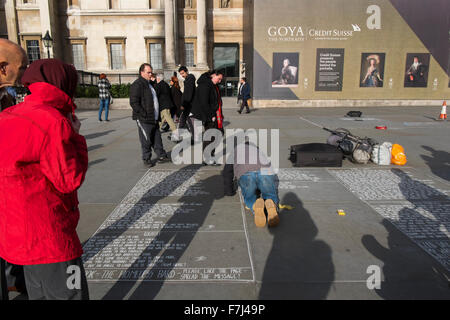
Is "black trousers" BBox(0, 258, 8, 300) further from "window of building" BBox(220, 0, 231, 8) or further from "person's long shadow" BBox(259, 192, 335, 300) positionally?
"window of building" BBox(220, 0, 231, 8)

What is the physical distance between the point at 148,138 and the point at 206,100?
1.43 m

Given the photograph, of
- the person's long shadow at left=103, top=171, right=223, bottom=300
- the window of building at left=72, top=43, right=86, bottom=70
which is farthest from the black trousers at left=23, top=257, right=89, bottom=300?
the window of building at left=72, top=43, right=86, bottom=70

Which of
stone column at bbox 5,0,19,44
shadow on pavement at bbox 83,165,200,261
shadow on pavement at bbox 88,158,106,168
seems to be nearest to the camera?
shadow on pavement at bbox 83,165,200,261

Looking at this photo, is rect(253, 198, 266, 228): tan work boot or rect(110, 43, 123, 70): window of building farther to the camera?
rect(110, 43, 123, 70): window of building

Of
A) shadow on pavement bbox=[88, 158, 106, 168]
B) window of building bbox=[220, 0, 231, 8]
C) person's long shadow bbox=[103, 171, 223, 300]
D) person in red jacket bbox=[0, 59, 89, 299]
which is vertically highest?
window of building bbox=[220, 0, 231, 8]

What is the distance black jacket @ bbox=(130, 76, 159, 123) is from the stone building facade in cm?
2299

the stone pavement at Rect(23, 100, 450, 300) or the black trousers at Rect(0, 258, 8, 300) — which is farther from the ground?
the black trousers at Rect(0, 258, 8, 300)

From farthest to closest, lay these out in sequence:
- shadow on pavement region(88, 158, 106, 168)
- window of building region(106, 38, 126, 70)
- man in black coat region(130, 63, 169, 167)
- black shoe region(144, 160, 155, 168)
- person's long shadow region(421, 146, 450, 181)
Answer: window of building region(106, 38, 126, 70) → shadow on pavement region(88, 158, 106, 168) → black shoe region(144, 160, 155, 168) → man in black coat region(130, 63, 169, 167) → person's long shadow region(421, 146, 450, 181)

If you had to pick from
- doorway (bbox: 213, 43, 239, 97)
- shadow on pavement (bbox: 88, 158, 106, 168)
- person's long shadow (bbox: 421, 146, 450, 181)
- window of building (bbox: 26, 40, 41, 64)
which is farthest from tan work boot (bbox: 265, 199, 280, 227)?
window of building (bbox: 26, 40, 41, 64)

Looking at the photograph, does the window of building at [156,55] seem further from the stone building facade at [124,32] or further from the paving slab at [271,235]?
the paving slab at [271,235]

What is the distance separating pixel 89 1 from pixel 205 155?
2846 centimetres

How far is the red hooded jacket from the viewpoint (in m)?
1.69
